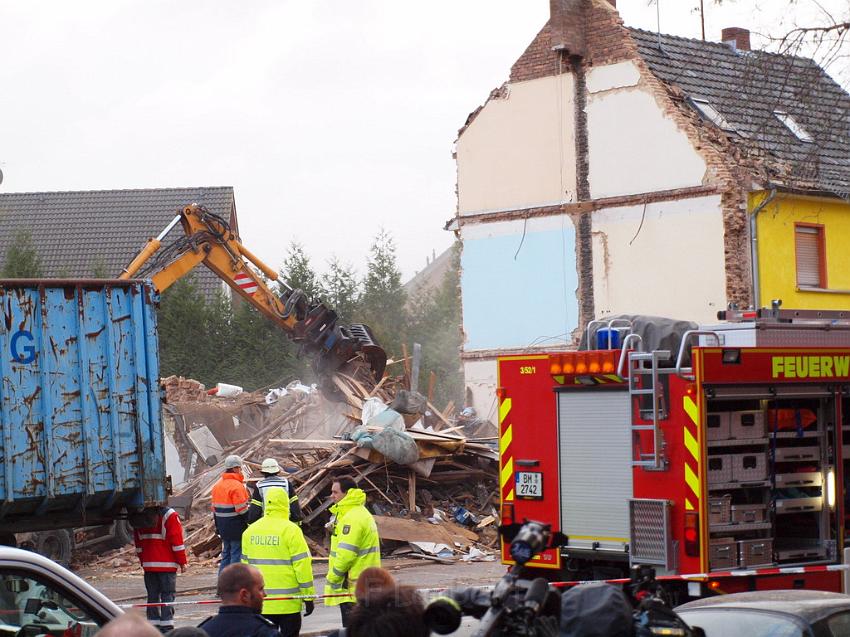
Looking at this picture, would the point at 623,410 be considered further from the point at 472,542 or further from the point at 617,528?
the point at 472,542

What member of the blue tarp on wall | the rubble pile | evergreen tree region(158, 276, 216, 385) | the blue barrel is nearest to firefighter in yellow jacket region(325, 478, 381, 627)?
the blue barrel

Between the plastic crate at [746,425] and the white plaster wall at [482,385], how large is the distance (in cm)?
1796

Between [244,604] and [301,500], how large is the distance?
496 inches

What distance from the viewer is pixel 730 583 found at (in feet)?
30.9

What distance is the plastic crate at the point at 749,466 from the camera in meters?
9.66

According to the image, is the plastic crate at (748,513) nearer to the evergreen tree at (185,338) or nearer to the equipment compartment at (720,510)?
the equipment compartment at (720,510)

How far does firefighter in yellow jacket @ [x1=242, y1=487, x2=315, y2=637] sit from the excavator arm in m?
9.94

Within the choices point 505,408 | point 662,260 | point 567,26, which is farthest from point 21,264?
point 505,408

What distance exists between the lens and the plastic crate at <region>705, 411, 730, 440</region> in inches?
372

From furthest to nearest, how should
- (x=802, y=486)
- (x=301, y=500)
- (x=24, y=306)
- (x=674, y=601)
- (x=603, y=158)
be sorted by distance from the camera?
(x=603, y=158) < (x=301, y=500) < (x=24, y=306) < (x=802, y=486) < (x=674, y=601)

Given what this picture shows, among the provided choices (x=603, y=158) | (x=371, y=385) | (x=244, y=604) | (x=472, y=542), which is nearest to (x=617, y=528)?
(x=244, y=604)

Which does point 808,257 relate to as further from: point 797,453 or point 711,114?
point 797,453

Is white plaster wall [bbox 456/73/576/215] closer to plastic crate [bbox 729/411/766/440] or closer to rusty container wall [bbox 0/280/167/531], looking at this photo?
rusty container wall [bbox 0/280/167/531]

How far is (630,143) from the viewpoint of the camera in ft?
85.7
